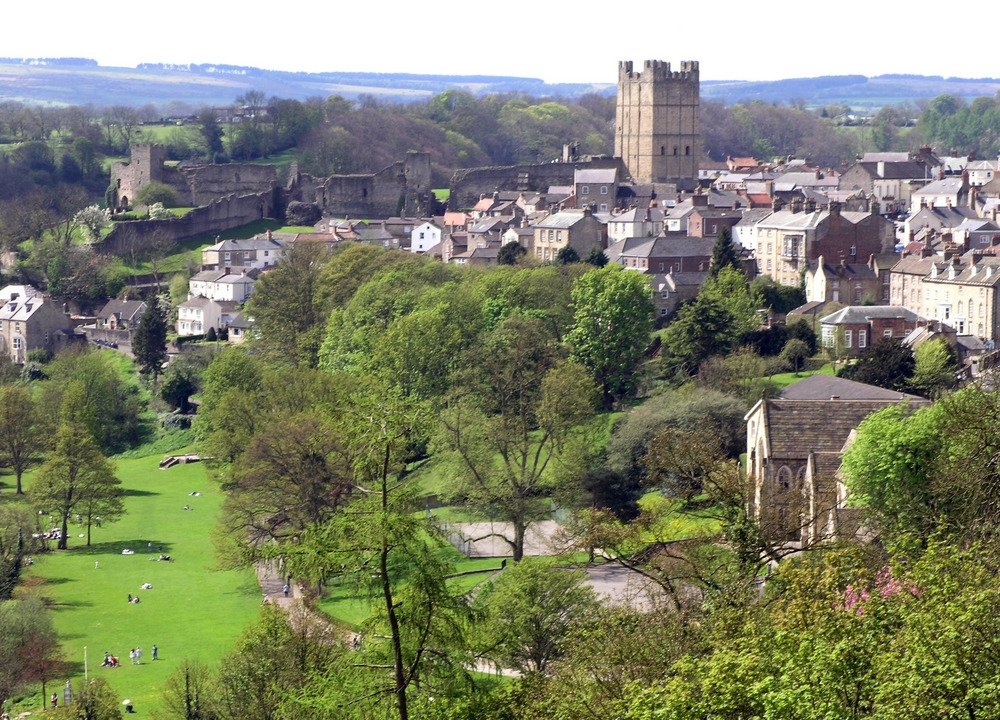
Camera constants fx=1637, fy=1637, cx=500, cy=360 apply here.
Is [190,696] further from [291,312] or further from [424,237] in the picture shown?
[424,237]

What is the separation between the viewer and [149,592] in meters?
37.6

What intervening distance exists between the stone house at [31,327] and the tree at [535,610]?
44028mm

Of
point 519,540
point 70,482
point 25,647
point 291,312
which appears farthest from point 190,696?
point 291,312

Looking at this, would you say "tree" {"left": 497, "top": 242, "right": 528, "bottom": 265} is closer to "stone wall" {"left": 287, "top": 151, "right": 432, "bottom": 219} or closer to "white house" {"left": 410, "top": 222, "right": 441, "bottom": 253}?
"white house" {"left": 410, "top": 222, "right": 441, "bottom": 253}

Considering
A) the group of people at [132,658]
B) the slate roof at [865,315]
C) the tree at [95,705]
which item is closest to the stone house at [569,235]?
the slate roof at [865,315]

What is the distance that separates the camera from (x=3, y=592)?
115 ft

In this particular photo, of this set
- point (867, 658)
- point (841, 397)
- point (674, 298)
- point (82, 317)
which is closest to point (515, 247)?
point (674, 298)

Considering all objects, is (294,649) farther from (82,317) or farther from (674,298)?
(82,317)

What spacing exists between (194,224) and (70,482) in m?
38.4

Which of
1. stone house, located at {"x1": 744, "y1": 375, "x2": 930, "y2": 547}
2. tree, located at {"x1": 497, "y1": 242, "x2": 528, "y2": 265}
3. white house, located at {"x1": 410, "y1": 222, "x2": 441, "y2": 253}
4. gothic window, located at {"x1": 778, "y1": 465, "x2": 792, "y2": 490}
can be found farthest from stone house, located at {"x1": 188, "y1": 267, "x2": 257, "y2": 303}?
gothic window, located at {"x1": 778, "y1": 465, "x2": 792, "y2": 490}

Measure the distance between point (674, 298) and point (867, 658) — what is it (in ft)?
146

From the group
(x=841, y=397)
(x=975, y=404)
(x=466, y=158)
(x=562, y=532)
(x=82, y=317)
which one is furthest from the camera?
(x=466, y=158)

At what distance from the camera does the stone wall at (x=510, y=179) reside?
300 feet

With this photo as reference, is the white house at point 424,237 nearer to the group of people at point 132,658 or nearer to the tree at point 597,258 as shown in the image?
the tree at point 597,258
